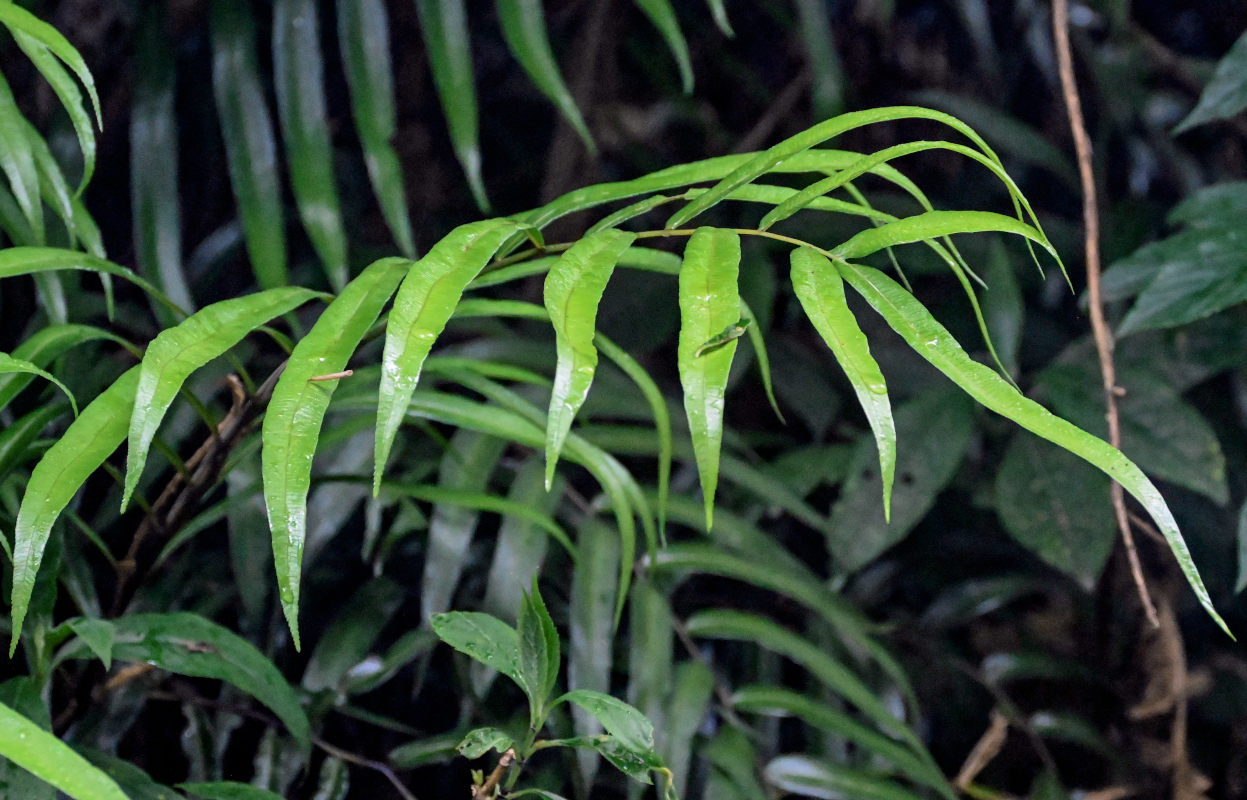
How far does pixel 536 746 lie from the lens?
1.34 ft

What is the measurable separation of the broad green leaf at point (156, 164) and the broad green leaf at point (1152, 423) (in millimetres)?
674

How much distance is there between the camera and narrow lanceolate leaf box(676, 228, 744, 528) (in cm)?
32

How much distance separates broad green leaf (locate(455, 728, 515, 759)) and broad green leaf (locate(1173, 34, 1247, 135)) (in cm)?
62

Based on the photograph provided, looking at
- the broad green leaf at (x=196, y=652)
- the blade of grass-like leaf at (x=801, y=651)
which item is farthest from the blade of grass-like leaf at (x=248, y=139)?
the blade of grass-like leaf at (x=801, y=651)

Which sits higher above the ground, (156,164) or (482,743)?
(156,164)

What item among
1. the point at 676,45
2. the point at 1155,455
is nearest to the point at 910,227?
the point at 676,45

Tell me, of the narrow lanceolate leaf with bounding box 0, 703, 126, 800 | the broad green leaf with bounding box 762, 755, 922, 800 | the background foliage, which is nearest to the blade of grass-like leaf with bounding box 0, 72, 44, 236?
the background foliage

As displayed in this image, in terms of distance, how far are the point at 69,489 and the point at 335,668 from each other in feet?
0.98

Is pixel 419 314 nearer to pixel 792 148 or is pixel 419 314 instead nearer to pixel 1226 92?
pixel 792 148

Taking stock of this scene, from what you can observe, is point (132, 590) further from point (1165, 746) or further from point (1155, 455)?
point (1165, 746)

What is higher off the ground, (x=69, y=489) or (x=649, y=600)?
(x=69, y=489)

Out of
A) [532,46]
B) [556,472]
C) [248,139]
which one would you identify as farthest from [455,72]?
[556,472]

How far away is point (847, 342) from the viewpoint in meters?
0.33

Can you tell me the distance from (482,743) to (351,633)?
11.4 inches
